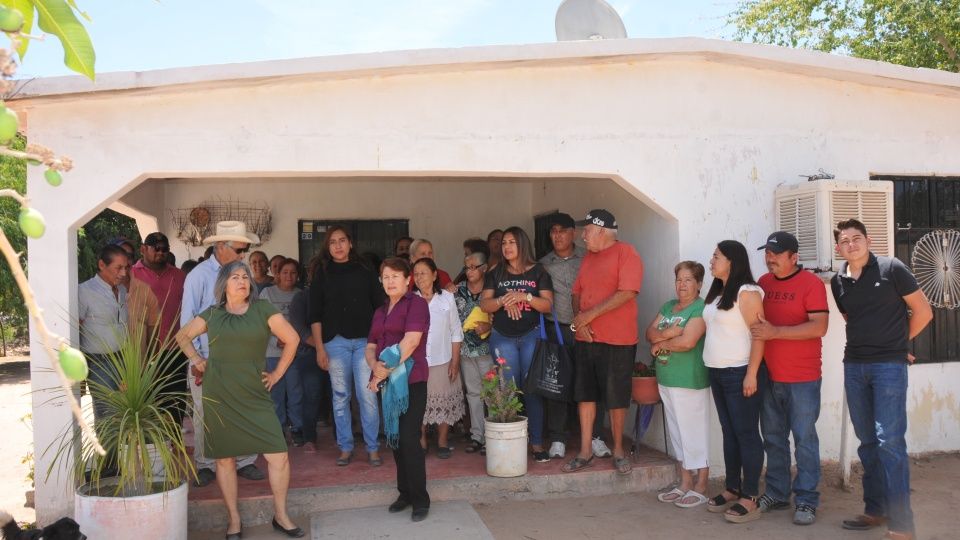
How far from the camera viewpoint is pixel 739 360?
511 cm

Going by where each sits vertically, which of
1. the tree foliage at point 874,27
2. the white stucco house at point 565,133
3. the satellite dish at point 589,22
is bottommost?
the white stucco house at point 565,133

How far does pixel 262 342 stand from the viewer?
470 centimetres

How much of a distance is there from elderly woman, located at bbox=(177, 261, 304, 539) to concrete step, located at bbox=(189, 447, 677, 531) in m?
0.47

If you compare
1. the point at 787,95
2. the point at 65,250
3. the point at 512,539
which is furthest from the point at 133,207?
the point at 787,95

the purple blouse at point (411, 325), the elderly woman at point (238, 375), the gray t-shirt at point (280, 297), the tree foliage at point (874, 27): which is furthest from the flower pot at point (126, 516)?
the tree foliage at point (874, 27)

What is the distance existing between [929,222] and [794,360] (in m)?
2.61

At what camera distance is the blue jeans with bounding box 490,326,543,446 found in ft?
19.6

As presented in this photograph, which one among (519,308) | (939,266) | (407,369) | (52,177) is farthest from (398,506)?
(939,266)

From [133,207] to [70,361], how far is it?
7.87m

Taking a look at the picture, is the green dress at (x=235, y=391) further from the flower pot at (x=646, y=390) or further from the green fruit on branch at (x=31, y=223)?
the green fruit on branch at (x=31, y=223)

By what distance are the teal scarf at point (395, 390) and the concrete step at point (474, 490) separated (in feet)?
2.06

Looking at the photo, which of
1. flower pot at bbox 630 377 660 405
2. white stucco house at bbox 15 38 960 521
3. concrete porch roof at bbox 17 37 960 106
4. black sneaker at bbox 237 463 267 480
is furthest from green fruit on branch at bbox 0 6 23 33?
flower pot at bbox 630 377 660 405

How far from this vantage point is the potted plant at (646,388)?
5824 millimetres

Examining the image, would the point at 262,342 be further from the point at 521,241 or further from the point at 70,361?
the point at 70,361
